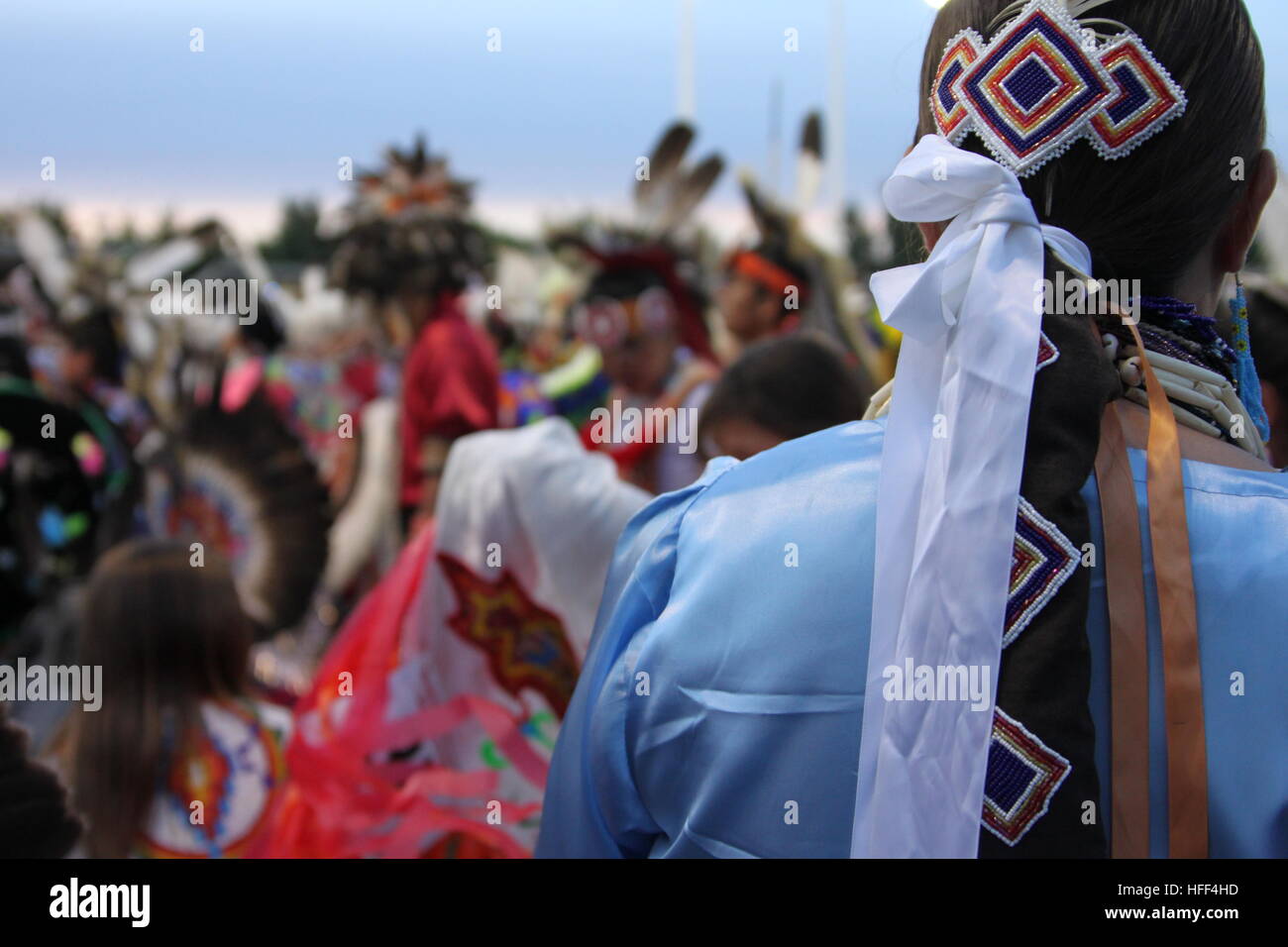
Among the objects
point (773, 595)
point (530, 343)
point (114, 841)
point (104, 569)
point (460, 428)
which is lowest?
point (114, 841)

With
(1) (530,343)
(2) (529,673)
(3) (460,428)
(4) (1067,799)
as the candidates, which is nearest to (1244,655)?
(4) (1067,799)

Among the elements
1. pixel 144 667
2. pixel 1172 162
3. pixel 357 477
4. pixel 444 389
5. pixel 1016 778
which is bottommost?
pixel 1016 778

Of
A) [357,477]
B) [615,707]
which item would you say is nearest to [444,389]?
[357,477]

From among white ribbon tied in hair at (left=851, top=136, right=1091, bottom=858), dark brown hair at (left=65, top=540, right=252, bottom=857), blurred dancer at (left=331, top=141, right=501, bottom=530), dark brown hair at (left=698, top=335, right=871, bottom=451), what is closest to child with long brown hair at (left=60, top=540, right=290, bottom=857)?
dark brown hair at (left=65, top=540, right=252, bottom=857)

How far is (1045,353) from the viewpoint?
3.09 feet

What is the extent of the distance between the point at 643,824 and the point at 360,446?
4707mm

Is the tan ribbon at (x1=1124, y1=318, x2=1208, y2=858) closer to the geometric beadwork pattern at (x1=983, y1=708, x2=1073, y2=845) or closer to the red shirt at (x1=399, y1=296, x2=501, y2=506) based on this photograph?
the geometric beadwork pattern at (x1=983, y1=708, x2=1073, y2=845)

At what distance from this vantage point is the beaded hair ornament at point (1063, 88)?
97cm

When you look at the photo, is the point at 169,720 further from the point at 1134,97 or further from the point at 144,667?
the point at 1134,97

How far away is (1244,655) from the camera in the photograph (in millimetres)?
895

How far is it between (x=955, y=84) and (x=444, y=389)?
12.8 ft

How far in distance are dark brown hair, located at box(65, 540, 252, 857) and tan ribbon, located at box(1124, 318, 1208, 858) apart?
75.0 inches
